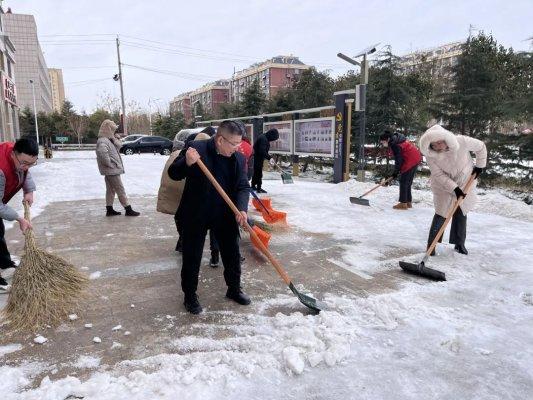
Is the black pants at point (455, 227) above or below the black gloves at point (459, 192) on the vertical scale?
below

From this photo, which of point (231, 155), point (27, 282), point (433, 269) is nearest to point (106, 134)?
point (27, 282)

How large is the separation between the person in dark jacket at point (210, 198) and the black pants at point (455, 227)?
248 cm

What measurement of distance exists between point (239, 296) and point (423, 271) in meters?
1.86

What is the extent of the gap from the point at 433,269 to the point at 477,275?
47 cm

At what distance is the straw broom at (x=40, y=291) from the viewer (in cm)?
297

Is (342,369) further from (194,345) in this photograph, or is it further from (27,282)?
(27,282)

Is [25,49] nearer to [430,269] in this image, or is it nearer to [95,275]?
[95,275]

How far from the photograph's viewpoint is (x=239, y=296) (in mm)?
3336

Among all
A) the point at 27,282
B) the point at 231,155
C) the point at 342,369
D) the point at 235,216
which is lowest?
the point at 342,369

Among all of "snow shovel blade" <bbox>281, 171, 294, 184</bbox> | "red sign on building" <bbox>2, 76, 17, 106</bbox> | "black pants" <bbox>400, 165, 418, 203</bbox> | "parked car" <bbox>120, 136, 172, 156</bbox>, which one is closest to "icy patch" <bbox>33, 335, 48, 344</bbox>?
"black pants" <bbox>400, 165, 418, 203</bbox>

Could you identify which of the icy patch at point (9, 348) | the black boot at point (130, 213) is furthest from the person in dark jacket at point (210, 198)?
the black boot at point (130, 213)

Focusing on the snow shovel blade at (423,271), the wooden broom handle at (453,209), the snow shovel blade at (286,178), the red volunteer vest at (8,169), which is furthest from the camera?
the snow shovel blade at (286,178)

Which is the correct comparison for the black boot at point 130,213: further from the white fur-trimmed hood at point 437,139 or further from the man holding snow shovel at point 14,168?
the white fur-trimmed hood at point 437,139

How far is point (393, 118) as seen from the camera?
12531 millimetres
